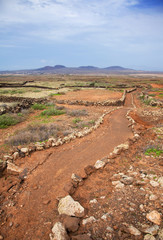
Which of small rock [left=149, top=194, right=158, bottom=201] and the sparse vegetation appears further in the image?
the sparse vegetation

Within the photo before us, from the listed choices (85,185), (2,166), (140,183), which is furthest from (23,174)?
(140,183)

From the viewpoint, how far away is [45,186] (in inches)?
186

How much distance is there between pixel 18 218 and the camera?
12.0 ft

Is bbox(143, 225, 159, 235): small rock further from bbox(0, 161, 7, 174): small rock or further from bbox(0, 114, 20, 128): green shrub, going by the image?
bbox(0, 114, 20, 128): green shrub

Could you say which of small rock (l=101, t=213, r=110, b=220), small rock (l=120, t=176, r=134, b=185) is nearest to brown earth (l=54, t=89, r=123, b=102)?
small rock (l=120, t=176, r=134, b=185)

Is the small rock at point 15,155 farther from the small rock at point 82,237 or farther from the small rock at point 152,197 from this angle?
the small rock at point 152,197

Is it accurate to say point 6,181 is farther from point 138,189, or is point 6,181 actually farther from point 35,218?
point 138,189

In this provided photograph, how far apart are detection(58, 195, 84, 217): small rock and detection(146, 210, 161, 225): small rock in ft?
4.75

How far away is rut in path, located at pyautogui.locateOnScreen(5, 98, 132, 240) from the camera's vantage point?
3401mm

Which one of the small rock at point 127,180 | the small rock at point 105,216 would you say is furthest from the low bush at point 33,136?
the small rock at point 105,216

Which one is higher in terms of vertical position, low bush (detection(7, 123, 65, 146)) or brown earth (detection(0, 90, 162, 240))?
low bush (detection(7, 123, 65, 146))

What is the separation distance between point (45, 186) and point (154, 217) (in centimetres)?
315

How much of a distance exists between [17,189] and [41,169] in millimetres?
1135

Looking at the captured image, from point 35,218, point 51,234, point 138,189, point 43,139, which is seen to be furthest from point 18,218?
point 43,139
